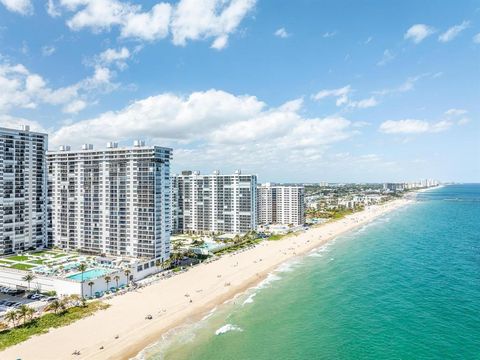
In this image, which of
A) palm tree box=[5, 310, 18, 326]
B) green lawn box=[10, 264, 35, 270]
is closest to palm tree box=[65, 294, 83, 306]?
palm tree box=[5, 310, 18, 326]

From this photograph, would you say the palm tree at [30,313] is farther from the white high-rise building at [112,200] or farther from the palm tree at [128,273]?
the white high-rise building at [112,200]

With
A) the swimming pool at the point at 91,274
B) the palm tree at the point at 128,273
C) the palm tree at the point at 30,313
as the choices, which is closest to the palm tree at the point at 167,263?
the palm tree at the point at 128,273

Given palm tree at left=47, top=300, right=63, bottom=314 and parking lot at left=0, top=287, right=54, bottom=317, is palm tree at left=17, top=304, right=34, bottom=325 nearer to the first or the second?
palm tree at left=47, top=300, right=63, bottom=314

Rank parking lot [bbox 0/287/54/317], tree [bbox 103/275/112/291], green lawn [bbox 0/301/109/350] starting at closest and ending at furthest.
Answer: green lawn [bbox 0/301/109/350] → parking lot [bbox 0/287/54/317] → tree [bbox 103/275/112/291]


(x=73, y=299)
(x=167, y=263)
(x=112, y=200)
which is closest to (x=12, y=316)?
(x=73, y=299)

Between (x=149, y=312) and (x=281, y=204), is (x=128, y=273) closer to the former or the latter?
(x=149, y=312)

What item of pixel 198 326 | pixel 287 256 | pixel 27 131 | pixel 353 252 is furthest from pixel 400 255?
pixel 27 131
